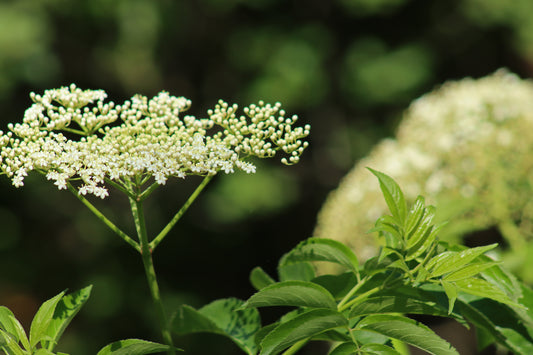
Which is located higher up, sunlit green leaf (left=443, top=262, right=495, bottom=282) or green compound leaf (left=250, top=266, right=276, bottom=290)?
green compound leaf (left=250, top=266, right=276, bottom=290)

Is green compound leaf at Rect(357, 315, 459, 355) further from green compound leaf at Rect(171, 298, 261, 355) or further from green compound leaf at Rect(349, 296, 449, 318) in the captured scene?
green compound leaf at Rect(171, 298, 261, 355)

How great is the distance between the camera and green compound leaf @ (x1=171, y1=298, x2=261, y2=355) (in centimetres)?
98

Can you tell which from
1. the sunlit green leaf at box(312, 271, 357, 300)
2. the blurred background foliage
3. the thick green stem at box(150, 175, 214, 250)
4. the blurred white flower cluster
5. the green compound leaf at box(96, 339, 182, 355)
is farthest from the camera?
the blurred background foliage

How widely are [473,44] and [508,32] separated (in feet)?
2.45

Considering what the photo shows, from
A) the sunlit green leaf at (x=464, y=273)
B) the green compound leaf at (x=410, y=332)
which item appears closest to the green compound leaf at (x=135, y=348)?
the green compound leaf at (x=410, y=332)

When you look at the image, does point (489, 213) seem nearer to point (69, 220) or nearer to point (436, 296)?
point (436, 296)

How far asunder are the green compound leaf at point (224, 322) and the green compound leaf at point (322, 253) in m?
0.14

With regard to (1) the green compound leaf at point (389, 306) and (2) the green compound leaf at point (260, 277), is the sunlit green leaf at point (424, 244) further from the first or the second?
(2) the green compound leaf at point (260, 277)

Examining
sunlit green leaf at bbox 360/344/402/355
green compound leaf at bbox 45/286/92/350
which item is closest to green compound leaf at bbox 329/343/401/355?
sunlit green leaf at bbox 360/344/402/355

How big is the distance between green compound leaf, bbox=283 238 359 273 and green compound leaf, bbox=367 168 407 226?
114 mm

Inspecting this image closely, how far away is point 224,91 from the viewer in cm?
725

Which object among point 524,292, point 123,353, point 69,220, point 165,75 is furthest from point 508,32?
point 123,353

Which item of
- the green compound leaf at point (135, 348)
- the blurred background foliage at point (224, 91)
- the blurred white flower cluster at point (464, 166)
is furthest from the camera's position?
the blurred background foliage at point (224, 91)

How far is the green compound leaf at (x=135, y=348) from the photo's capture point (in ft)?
2.39
